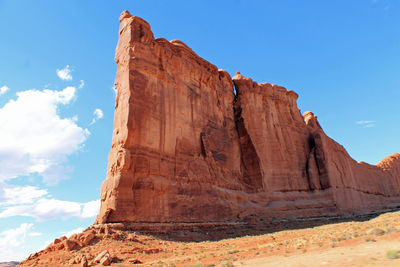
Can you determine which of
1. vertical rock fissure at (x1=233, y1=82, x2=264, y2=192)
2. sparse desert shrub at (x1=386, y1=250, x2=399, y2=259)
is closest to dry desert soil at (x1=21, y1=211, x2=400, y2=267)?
sparse desert shrub at (x1=386, y1=250, x2=399, y2=259)

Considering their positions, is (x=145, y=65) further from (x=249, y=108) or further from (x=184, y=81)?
(x=249, y=108)

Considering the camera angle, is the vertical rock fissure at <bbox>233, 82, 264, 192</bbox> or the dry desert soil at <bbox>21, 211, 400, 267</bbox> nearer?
the dry desert soil at <bbox>21, 211, 400, 267</bbox>

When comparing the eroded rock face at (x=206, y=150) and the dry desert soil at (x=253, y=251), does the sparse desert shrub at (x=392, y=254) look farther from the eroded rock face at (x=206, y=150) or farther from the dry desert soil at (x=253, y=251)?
the eroded rock face at (x=206, y=150)

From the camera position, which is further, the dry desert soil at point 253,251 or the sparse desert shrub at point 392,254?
the dry desert soil at point 253,251

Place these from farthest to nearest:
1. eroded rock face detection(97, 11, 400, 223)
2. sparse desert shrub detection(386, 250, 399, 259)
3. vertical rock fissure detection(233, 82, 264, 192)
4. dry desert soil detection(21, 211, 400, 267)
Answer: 1. vertical rock fissure detection(233, 82, 264, 192)
2. eroded rock face detection(97, 11, 400, 223)
3. dry desert soil detection(21, 211, 400, 267)
4. sparse desert shrub detection(386, 250, 399, 259)

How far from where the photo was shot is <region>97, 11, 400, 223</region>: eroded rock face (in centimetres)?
1970

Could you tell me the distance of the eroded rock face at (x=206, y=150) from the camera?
64.6 feet

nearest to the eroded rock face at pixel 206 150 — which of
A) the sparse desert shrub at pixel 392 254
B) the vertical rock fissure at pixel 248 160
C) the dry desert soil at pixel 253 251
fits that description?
the vertical rock fissure at pixel 248 160

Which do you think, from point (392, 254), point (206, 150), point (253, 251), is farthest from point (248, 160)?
point (392, 254)

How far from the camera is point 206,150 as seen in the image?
2550 cm

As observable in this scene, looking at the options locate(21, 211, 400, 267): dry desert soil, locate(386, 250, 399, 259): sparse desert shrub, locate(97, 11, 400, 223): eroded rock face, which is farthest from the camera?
locate(97, 11, 400, 223): eroded rock face

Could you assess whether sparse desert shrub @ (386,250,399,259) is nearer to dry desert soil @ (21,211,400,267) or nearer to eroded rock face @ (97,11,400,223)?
dry desert soil @ (21,211,400,267)

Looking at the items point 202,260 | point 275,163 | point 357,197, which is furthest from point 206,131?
point 357,197

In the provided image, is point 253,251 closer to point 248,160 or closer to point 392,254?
point 392,254
